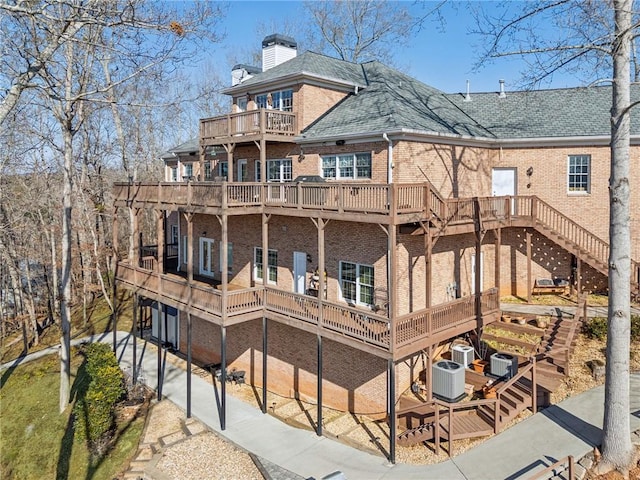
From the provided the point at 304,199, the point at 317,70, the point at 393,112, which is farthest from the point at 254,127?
the point at 393,112

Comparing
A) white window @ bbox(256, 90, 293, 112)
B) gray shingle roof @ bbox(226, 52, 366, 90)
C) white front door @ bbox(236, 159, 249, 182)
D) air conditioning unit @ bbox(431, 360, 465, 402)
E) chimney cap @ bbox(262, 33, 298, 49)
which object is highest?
chimney cap @ bbox(262, 33, 298, 49)

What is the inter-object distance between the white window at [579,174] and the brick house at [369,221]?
2.1 inches

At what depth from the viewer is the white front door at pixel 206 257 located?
2270cm

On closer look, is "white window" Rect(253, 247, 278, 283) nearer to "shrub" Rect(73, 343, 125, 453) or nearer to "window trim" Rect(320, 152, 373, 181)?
"window trim" Rect(320, 152, 373, 181)

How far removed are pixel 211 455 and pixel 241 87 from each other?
15.3m

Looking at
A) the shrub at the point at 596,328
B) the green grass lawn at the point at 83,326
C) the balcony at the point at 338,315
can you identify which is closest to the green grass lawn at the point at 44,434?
the green grass lawn at the point at 83,326

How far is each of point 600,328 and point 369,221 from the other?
8.94 m

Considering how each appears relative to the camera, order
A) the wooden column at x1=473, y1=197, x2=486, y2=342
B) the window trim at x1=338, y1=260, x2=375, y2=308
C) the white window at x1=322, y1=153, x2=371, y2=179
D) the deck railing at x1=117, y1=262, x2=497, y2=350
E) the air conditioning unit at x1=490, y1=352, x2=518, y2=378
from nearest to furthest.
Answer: the deck railing at x1=117, y1=262, x2=497, y2=350, the air conditioning unit at x1=490, y1=352, x2=518, y2=378, the wooden column at x1=473, y1=197, x2=486, y2=342, the window trim at x1=338, y1=260, x2=375, y2=308, the white window at x1=322, y1=153, x2=371, y2=179

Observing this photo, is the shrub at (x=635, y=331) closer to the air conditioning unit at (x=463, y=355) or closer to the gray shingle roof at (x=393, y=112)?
the air conditioning unit at (x=463, y=355)

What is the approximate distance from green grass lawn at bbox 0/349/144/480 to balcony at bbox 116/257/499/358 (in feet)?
15.5

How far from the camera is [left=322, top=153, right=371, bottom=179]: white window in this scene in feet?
53.5

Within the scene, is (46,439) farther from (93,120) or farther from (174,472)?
(93,120)

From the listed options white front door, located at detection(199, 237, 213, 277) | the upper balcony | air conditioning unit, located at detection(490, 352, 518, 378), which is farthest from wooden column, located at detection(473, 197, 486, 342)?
white front door, located at detection(199, 237, 213, 277)

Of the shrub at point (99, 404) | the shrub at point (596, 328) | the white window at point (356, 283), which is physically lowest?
the shrub at point (99, 404)
